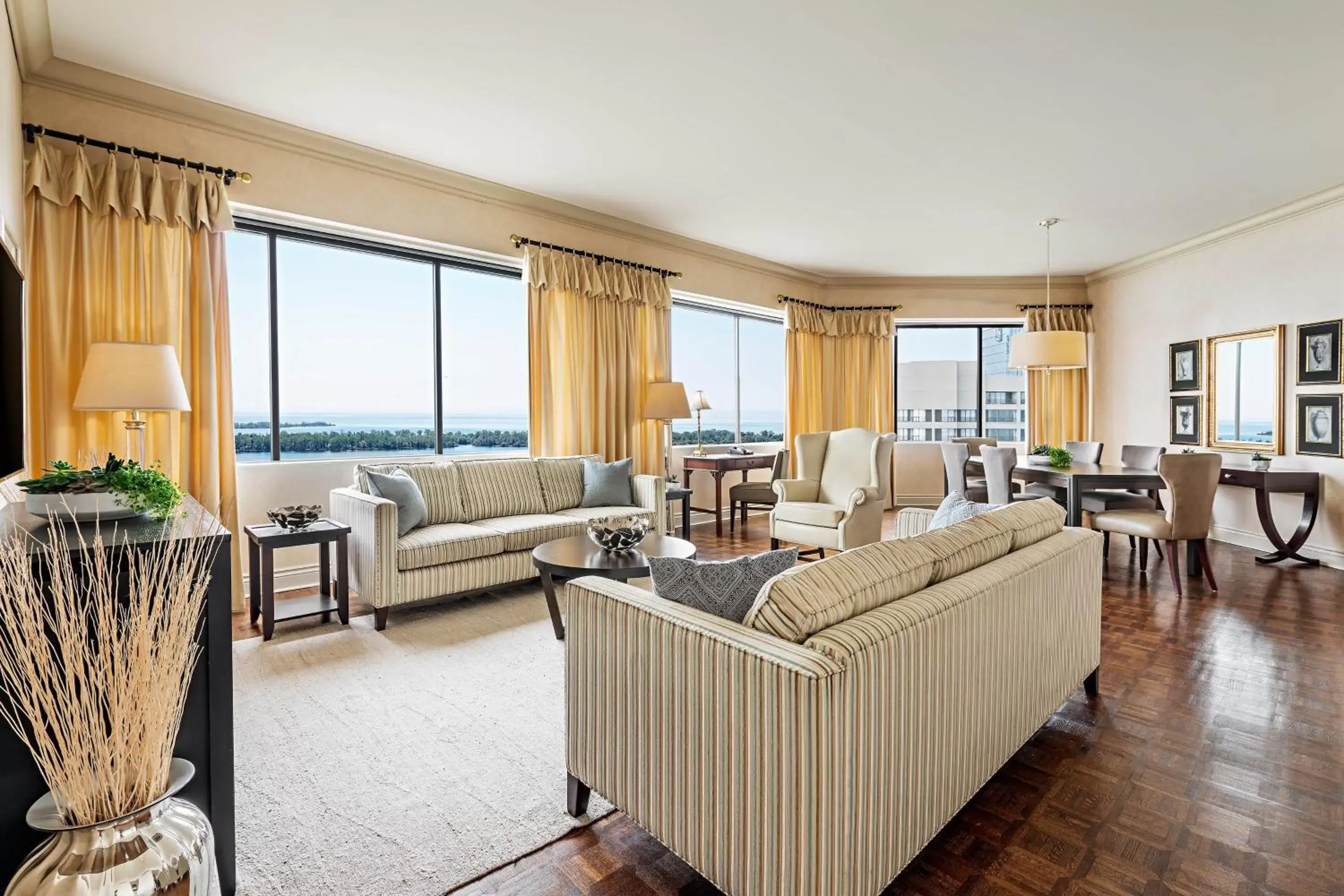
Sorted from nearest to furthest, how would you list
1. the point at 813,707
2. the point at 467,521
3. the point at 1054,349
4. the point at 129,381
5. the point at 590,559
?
the point at 813,707, the point at 129,381, the point at 590,559, the point at 467,521, the point at 1054,349

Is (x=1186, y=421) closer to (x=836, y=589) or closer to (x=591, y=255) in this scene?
(x=591, y=255)

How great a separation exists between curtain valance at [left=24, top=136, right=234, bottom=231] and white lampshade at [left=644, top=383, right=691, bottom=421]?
3048mm

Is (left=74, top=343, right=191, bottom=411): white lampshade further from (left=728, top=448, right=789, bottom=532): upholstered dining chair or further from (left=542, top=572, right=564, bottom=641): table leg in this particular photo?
(left=728, top=448, right=789, bottom=532): upholstered dining chair

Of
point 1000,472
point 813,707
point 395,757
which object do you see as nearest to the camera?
point 813,707

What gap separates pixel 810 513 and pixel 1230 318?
3.92m

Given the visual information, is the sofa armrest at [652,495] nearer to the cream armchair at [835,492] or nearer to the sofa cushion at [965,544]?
the cream armchair at [835,492]

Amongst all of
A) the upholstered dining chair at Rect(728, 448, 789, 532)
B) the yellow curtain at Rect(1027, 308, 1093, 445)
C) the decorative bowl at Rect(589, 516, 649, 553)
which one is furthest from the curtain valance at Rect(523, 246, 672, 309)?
the yellow curtain at Rect(1027, 308, 1093, 445)

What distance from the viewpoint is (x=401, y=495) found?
373 centimetres

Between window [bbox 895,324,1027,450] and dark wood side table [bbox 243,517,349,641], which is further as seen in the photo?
window [bbox 895,324,1027,450]

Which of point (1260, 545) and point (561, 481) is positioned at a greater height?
point (561, 481)

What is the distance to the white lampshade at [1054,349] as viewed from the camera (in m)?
5.31

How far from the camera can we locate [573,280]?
5.20 meters

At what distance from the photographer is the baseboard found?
4660 millimetres

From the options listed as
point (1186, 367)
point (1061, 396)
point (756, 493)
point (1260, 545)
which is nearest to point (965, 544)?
point (756, 493)
